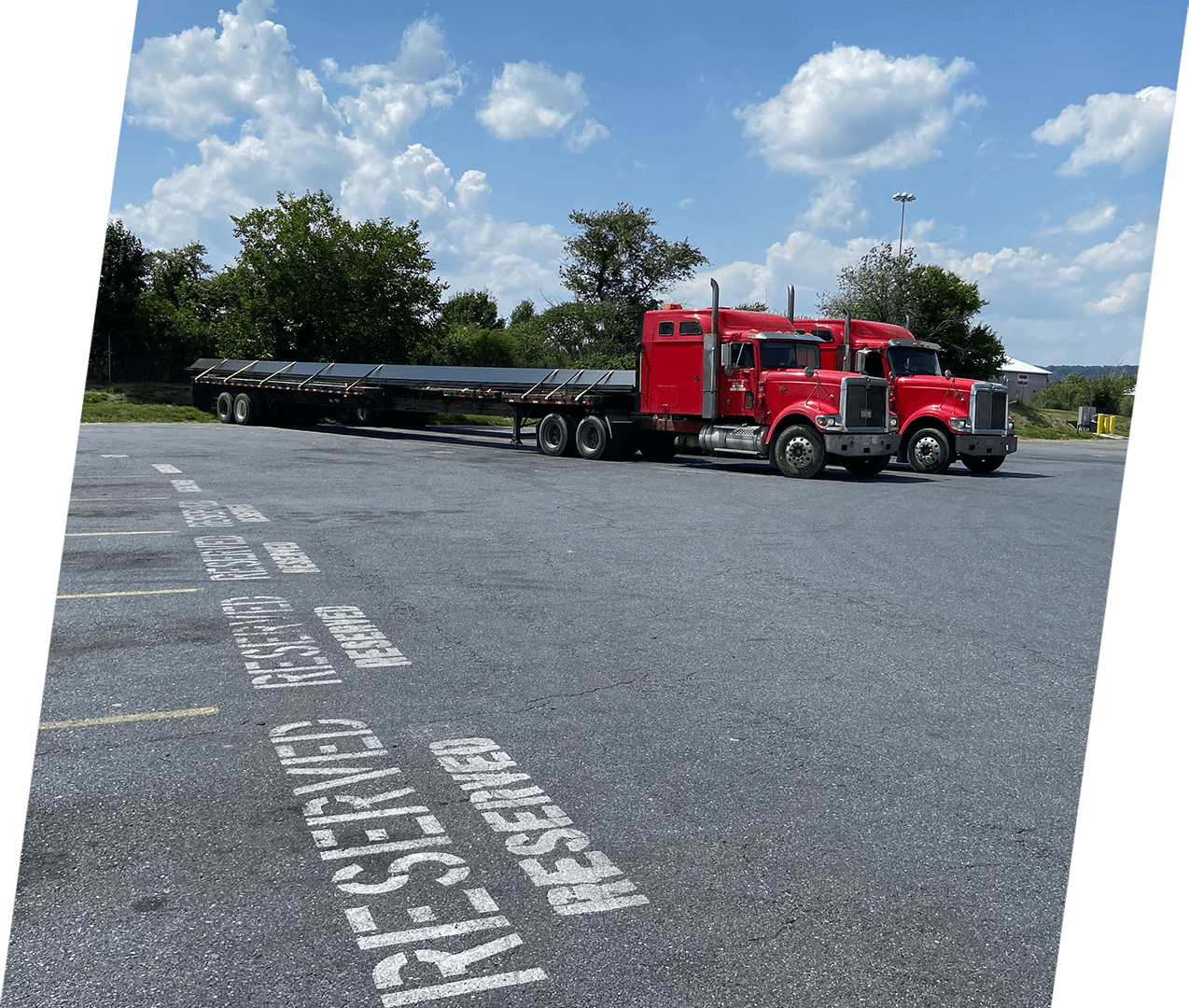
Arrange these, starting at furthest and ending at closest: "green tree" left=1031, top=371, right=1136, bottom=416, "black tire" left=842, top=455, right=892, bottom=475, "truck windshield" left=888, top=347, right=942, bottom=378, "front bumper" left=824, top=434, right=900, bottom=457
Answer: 1. "green tree" left=1031, top=371, right=1136, bottom=416
2. "truck windshield" left=888, top=347, right=942, bottom=378
3. "black tire" left=842, top=455, right=892, bottom=475
4. "front bumper" left=824, top=434, right=900, bottom=457

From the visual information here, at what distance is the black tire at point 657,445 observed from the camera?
24078 millimetres

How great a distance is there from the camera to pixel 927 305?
2477 inches

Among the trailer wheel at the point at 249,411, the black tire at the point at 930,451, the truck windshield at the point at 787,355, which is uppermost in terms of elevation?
the truck windshield at the point at 787,355

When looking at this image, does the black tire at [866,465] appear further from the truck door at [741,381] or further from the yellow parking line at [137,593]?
the yellow parking line at [137,593]

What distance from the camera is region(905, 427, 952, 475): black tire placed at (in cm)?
2227

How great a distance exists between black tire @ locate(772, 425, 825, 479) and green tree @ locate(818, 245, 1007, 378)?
24142 millimetres

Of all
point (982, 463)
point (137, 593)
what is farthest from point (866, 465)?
point (137, 593)

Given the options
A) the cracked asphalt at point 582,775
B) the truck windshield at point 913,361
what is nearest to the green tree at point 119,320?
the truck windshield at point 913,361

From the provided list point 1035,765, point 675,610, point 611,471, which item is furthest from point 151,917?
point 611,471

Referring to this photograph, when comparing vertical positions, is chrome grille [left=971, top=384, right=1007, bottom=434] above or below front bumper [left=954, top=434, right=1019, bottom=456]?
above

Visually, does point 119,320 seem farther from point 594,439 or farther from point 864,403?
point 864,403

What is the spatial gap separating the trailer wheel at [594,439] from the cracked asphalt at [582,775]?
486 inches

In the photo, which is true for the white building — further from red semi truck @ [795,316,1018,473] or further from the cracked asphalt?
the cracked asphalt

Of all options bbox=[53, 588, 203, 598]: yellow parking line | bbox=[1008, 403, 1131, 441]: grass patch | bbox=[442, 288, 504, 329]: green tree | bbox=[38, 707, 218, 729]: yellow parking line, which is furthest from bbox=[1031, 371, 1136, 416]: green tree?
bbox=[38, 707, 218, 729]: yellow parking line
